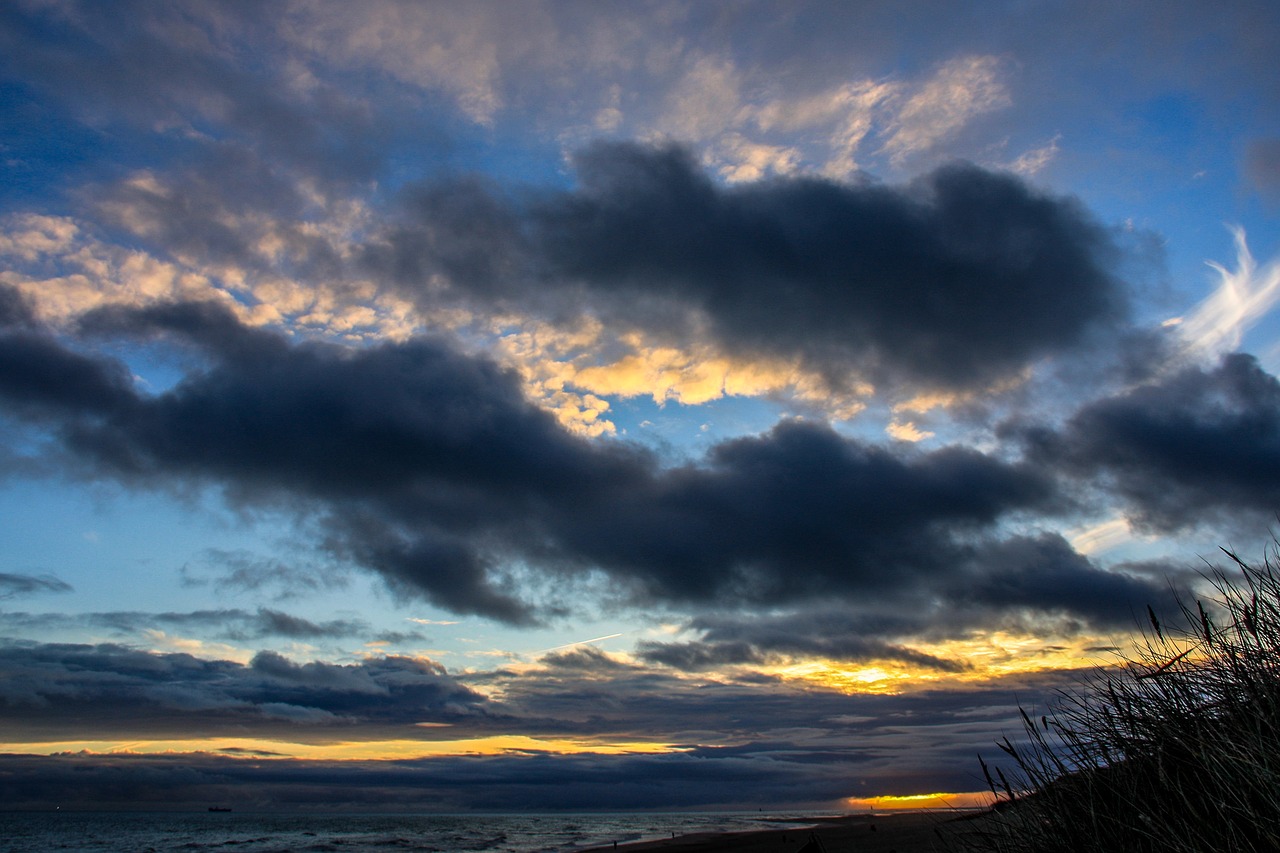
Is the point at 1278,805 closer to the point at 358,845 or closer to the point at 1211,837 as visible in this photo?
the point at 1211,837

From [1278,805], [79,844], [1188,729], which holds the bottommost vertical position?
[79,844]

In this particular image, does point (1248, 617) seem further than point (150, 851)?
No

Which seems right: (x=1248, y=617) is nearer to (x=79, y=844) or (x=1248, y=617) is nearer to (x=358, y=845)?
(x=358, y=845)

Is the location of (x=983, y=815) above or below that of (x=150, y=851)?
above

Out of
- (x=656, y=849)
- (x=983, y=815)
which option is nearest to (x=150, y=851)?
(x=656, y=849)

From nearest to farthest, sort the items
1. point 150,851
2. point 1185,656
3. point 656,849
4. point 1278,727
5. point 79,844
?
1. point 1278,727
2. point 1185,656
3. point 656,849
4. point 150,851
5. point 79,844

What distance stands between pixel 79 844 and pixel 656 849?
75263 mm

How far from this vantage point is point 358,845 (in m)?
75.6

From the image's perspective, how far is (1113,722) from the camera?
206 inches

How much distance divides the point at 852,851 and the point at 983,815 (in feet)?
156

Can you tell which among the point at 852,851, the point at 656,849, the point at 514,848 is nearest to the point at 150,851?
the point at 514,848

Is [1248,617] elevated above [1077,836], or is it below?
above

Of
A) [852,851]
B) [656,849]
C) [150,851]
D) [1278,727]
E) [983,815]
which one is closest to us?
[1278,727]

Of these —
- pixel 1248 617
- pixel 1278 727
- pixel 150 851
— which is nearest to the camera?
pixel 1278 727
